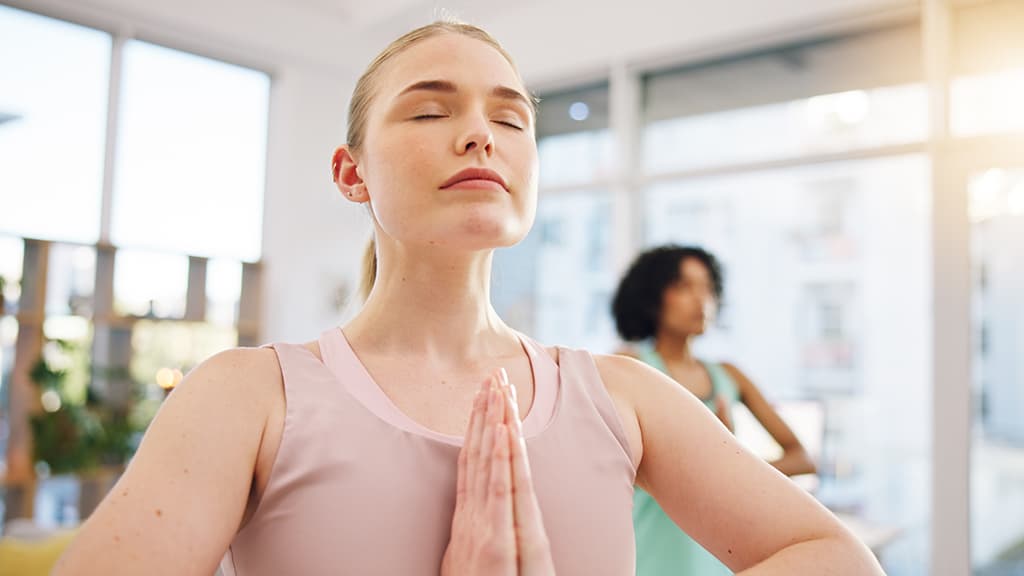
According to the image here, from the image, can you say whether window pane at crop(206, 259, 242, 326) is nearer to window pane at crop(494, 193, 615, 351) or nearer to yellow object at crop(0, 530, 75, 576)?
window pane at crop(494, 193, 615, 351)

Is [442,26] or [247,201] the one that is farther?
[247,201]

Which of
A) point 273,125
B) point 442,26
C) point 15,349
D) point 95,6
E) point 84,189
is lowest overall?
point 15,349

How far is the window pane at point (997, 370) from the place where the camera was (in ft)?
11.1

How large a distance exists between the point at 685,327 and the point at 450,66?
1734 millimetres

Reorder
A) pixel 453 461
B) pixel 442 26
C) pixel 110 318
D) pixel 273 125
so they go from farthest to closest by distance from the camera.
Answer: pixel 273 125 < pixel 110 318 < pixel 442 26 < pixel 453 461

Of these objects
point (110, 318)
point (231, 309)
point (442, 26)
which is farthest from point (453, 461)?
point (231, 309)

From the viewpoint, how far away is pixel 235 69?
204 inches

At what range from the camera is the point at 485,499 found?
725mm

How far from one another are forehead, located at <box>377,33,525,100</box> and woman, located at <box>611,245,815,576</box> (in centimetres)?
150

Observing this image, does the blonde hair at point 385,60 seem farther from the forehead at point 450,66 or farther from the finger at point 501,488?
the finger at point 501,488

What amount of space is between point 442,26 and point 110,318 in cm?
409

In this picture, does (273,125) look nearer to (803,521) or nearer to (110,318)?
(110,318)

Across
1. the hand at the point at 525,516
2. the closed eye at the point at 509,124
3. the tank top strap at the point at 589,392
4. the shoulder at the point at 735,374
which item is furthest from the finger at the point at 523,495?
the shoulder at the point at 735,374

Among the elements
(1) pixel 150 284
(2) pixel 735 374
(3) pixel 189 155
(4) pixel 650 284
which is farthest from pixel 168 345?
(2) pixel 735 374
